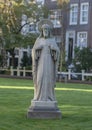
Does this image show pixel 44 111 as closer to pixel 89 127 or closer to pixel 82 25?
pixel 89 127

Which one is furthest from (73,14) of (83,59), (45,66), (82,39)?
(45,66)

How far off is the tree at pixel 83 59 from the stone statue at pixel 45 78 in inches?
1416

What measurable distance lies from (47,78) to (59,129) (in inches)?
82.1

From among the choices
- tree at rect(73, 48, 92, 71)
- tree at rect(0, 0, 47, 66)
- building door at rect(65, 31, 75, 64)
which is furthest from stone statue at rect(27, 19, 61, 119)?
building door at rect(65, 31, 75, 64)

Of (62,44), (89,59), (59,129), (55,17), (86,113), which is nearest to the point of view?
(59,129)

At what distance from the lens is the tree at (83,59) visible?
49.7 metres

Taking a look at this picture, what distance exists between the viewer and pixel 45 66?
13602 mm

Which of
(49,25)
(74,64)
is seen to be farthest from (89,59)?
(49,25)

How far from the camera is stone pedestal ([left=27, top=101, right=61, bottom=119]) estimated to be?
44.2ft

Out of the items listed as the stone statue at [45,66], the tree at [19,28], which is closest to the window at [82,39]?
the tree at [19,28]

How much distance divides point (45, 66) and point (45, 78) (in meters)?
0.32

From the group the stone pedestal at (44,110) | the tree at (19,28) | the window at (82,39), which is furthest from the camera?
the window at (82,39)

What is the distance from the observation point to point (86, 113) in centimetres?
1511

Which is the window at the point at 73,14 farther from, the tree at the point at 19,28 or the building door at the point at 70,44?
the tree at the point at 19,28
